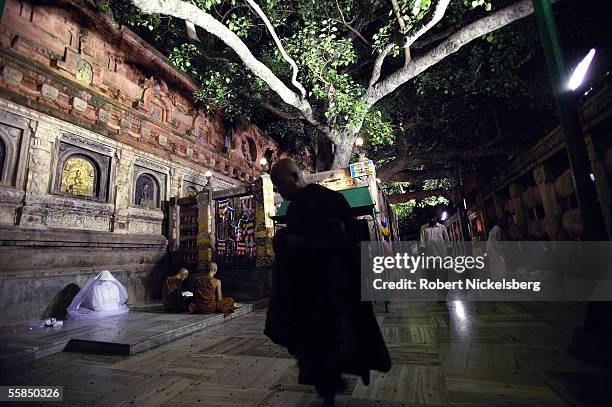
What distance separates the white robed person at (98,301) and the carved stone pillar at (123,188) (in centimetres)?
175

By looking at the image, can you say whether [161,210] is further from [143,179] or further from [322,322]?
[322,322]

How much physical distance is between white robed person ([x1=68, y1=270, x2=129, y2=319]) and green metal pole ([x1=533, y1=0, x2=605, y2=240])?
750 cm

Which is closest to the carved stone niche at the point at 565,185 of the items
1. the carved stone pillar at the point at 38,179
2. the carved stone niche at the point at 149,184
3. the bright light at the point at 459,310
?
the bright light at the point at 459,310

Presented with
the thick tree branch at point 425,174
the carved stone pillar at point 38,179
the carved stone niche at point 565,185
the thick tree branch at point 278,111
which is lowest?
the carved stone niche at point 565,185

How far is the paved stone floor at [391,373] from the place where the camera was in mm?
2146

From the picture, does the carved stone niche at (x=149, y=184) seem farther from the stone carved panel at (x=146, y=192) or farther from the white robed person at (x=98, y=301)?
the white robed person at (x=98, y=301)

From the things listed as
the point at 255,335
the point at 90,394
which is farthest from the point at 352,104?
the point at 90,394

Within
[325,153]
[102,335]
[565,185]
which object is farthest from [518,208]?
[102,335]

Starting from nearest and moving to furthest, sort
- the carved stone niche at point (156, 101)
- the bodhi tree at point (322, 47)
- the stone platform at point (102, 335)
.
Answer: the stone platform at point (102, 335) → the bodhi tree at point (322, 47) → the carved stone niche at point (156, 101)

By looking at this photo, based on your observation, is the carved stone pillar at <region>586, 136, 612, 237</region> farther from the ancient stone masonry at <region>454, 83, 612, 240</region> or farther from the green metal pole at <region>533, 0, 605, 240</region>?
the green metal pole at <region>533, 0, 605, 240</region>

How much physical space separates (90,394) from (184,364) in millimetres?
862

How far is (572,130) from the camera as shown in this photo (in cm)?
289

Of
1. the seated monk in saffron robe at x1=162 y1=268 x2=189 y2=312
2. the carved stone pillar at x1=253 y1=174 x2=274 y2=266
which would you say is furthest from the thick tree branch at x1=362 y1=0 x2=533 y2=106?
the seated monk in saffron robe at x1=162 y1=268 x2=189 y2=312

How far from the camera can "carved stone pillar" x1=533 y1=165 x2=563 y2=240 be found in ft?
21.7
